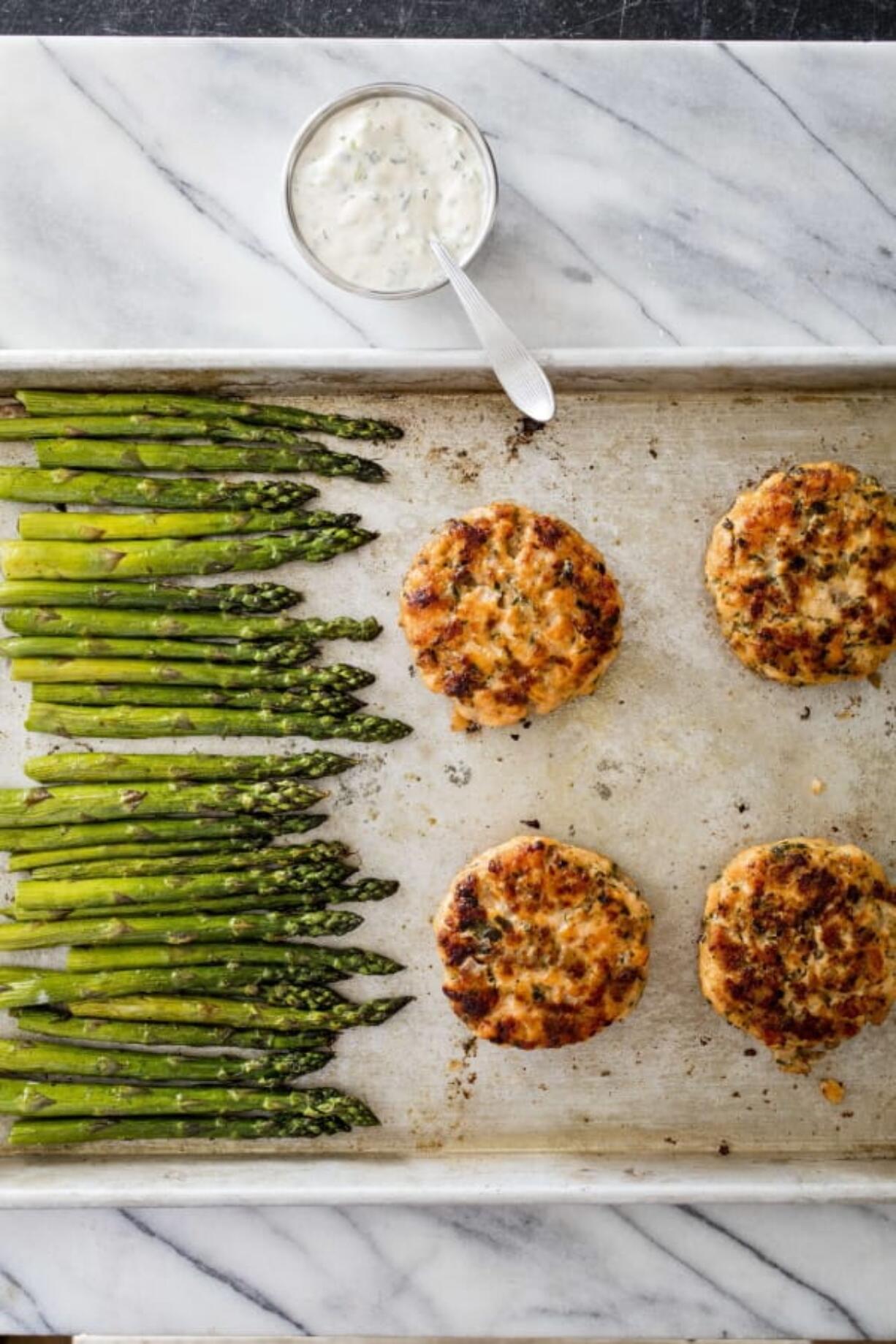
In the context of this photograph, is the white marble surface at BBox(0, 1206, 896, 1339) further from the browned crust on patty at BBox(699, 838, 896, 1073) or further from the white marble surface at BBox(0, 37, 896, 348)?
the white marble surface at BBox(0, 37, 896, 348)

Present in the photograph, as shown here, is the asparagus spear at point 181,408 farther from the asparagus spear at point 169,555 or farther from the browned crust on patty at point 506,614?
the browned crust on patty at point 506,614

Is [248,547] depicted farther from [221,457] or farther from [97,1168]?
[97,1168]

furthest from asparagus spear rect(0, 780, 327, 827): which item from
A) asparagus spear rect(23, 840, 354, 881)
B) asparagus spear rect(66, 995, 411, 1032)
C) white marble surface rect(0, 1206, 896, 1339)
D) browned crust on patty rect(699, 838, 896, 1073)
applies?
browned crust on patty rect(699, 838, 896, 1073)

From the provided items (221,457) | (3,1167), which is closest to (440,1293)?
(3,1167)

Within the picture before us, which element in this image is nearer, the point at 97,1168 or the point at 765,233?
the point at 97,1168

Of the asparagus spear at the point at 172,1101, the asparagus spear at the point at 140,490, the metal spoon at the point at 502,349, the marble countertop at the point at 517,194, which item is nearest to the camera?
the metal spoon at the point at 502,349

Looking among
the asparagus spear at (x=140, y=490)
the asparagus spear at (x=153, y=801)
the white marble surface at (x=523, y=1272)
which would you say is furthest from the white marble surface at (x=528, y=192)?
the white marble surface at (x=523, y=1272)
